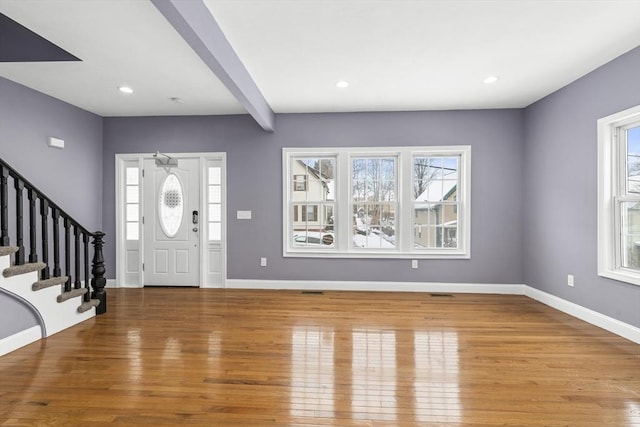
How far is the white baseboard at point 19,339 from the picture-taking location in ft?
8.53

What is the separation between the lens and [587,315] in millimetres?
3395

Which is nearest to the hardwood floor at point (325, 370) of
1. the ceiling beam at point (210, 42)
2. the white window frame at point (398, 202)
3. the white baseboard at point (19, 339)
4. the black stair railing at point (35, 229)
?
the white baseboard at point (19, 339)

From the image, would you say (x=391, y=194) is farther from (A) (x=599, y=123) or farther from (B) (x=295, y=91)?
(A) (x=599, y=123)

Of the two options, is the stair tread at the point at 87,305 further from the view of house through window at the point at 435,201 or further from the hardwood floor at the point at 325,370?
the view of house through window at the point at 435,201

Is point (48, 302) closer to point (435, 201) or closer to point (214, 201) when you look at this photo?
point (214, 201)

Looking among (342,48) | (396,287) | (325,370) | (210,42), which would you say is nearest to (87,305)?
(325,370)

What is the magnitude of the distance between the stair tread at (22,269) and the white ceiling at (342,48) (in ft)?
6.45

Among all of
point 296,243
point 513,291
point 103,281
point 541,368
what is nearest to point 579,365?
point 541,368

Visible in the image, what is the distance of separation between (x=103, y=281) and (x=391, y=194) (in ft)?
13.1

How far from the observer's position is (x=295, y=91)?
388cm

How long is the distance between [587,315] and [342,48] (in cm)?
381

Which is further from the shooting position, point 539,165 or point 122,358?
point 539,165

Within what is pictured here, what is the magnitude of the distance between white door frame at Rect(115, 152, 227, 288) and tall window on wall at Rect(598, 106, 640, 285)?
4661 millimetres

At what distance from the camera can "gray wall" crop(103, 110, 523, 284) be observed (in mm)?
4547
